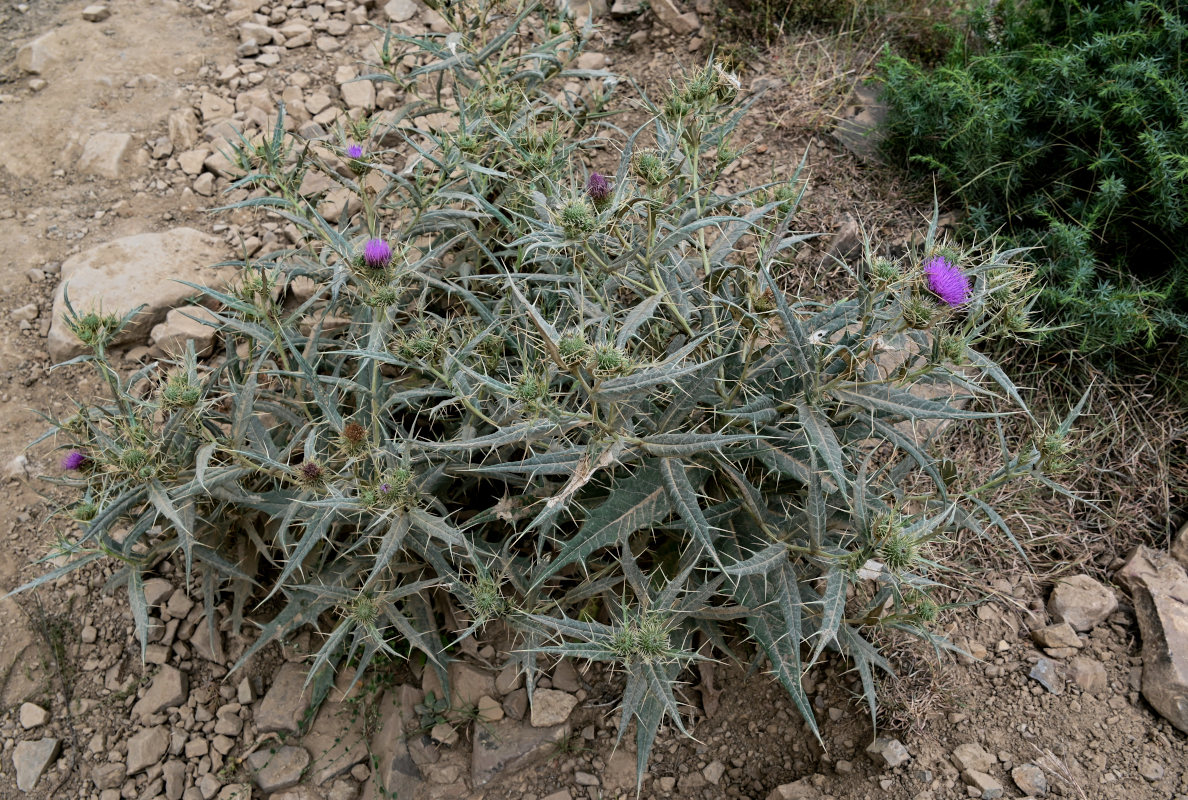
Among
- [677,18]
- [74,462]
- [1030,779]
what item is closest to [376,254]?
[74,462]

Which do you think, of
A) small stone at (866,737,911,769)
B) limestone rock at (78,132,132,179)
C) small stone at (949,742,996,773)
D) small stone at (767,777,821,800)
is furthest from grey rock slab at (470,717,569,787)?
limestone rock at (78,132,132,179)

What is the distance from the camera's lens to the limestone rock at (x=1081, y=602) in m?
2.91

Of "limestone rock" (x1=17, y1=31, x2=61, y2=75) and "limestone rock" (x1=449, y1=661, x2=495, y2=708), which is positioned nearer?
"limestone rock" (x1=449, y1=661, x2=495, y2=708)

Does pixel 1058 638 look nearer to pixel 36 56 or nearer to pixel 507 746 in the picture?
pixel 507 746

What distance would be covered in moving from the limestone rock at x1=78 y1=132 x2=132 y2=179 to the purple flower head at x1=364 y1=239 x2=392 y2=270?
2.62 m

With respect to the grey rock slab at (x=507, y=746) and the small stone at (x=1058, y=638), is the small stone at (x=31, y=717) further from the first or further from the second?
the small stone at (x=1058, y=638)

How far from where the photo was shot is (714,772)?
261 cm

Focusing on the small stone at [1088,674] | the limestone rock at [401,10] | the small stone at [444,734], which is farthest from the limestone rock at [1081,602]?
the limestone rock at [401,10]

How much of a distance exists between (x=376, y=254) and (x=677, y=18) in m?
3.03

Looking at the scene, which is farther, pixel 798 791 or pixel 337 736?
pixel 337 736

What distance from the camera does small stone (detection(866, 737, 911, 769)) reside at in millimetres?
2492

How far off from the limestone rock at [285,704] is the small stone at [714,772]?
1352mm

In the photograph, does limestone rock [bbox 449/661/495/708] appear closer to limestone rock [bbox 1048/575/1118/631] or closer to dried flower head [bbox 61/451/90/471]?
dried flower head [bbox 61/451/90/471]

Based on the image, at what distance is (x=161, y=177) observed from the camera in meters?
4.16
